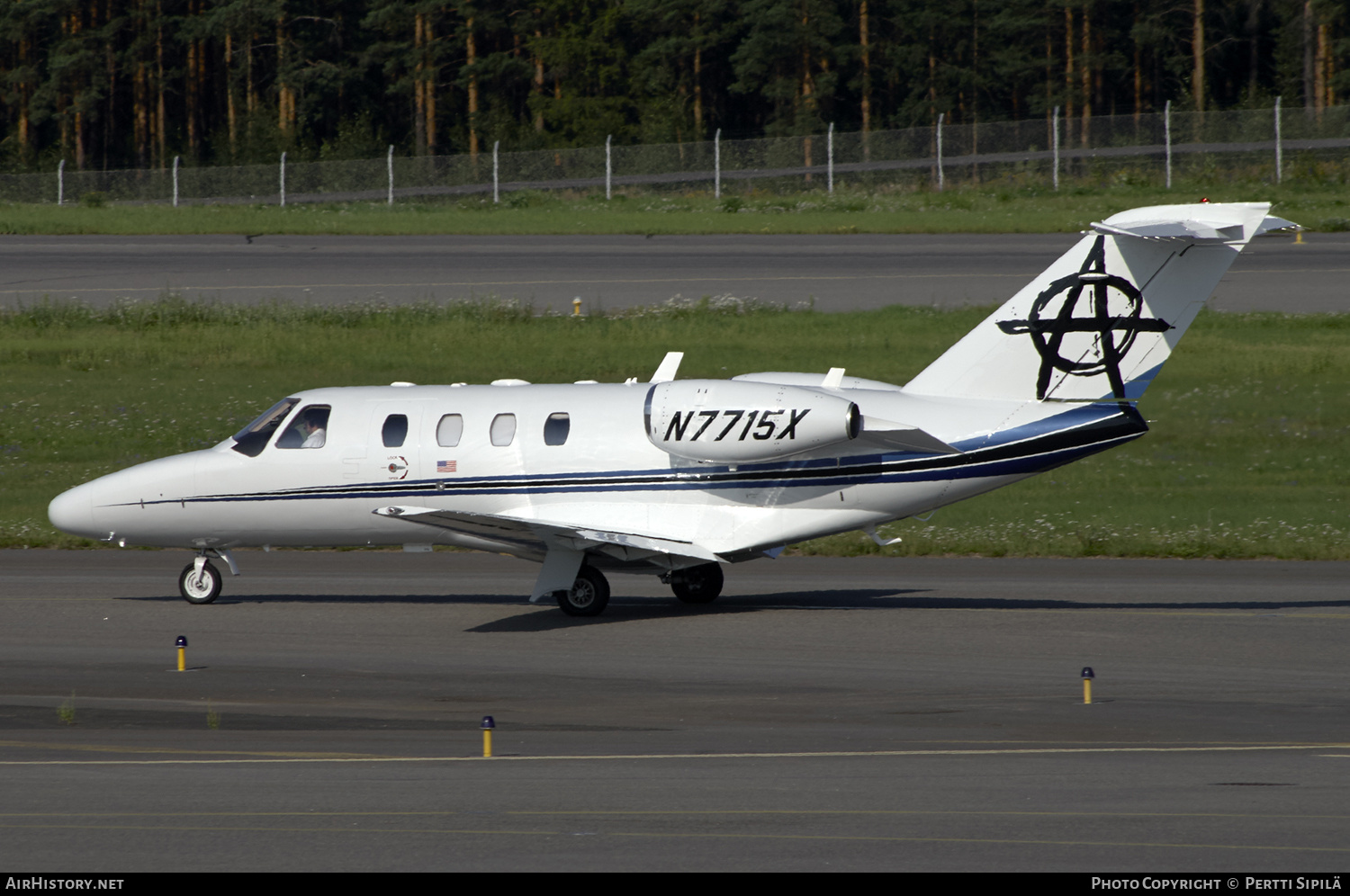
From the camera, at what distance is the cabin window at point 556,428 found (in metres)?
17.9

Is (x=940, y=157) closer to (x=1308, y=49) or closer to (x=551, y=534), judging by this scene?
(x=1308, y=49)

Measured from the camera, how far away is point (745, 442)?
17.0 m

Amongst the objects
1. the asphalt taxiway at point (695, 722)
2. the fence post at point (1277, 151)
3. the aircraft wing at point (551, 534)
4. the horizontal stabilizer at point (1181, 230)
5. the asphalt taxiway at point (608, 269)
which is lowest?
the asphalt taxiway at point (695, 722)

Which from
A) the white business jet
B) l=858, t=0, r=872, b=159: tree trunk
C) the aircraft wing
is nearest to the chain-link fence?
l=858, t=0, r=872, b=159: tree trunk

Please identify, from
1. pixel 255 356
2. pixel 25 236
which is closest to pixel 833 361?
pixel 255 356

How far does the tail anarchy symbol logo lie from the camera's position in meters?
16.8

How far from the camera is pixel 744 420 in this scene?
1695cm

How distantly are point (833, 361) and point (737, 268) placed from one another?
30.4 ft

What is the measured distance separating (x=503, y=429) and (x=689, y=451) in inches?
91.3

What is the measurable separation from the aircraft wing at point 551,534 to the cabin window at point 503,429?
978 millimetres

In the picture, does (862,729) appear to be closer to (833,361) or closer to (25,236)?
(833,361)

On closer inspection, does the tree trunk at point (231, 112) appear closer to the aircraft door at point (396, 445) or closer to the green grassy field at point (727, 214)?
the green grassy field at point (727, 214)

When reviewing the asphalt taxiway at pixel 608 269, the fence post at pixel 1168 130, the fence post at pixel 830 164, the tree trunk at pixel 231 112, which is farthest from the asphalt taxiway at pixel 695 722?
the tree trunk at pixel 231 112
